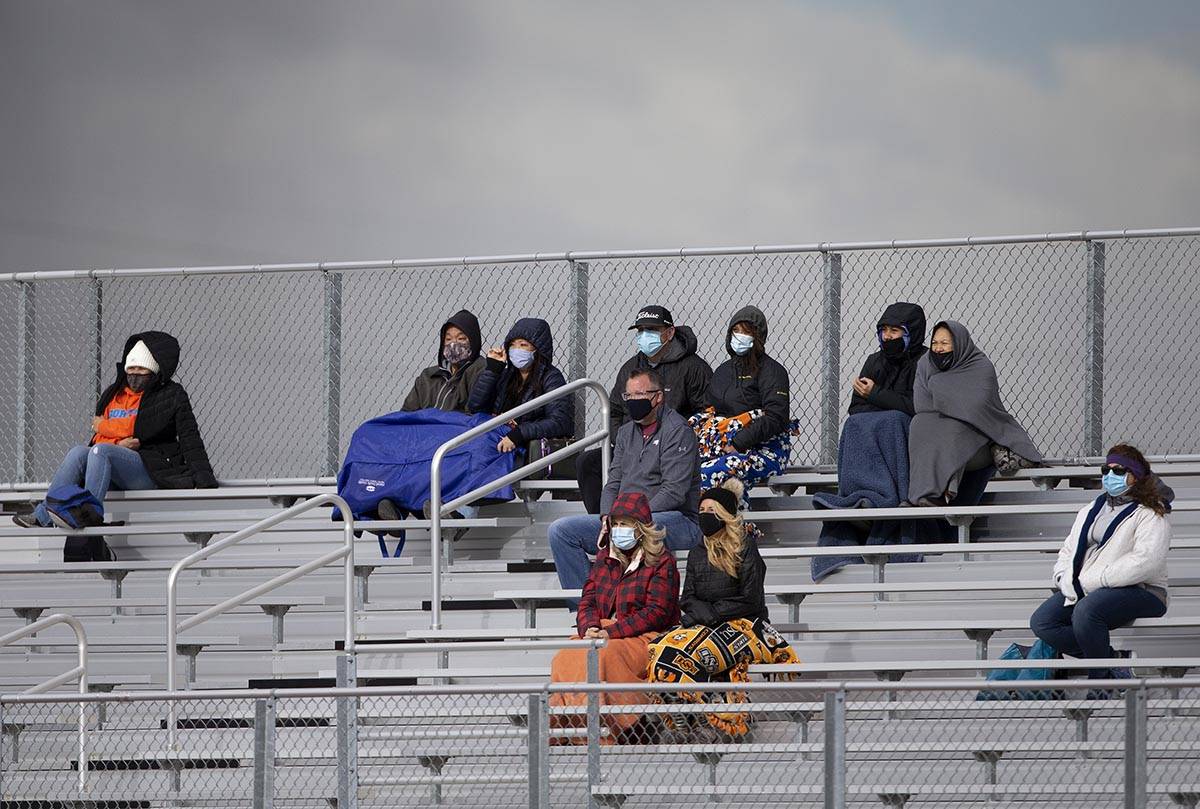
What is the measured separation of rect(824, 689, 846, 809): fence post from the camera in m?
5.61

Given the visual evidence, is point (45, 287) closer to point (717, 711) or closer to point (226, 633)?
point (226, 633)

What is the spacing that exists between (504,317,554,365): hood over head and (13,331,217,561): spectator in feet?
7.04

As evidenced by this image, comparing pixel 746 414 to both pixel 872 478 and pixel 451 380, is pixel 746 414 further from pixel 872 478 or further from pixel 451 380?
pixel 451 380

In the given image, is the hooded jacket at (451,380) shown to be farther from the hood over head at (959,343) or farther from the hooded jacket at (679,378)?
the hood over head at (959,343)

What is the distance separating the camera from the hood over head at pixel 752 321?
384 inches

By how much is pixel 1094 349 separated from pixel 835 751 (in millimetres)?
5259

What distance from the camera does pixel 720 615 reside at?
776cm

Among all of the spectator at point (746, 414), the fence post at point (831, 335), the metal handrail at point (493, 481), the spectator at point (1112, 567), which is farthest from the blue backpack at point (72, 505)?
the spectator at point (1112, 567)

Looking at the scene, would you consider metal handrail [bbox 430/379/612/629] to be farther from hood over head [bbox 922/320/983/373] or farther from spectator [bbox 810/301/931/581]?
hood over head [bbox 922/320/983/373]

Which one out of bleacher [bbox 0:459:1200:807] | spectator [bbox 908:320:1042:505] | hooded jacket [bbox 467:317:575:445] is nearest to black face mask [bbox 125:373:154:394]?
bleacher [bbox 0:459:1200:807]

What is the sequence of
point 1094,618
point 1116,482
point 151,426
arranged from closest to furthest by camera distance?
1. point 1094,618
2. point 1116,482
3. point 151,426

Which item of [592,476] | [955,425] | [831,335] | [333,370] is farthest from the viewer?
[333,370]

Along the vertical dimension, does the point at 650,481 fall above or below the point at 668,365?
below

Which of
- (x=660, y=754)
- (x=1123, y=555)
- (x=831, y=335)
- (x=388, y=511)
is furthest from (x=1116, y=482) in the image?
(x=388, y=511)
